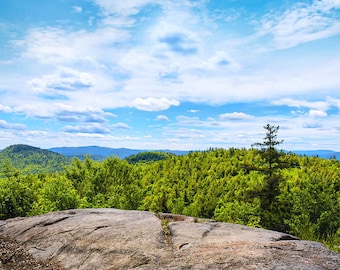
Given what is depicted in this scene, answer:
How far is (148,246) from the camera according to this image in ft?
23.4

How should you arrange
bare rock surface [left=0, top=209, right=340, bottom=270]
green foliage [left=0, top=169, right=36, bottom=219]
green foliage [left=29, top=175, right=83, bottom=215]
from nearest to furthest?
bare rock surface [left=0, top=209, right=340, bottom=270] < green foliage [left=0, top=169, right=36, bottom=219] < green foliage [left=29, top=175, right=83, bottom=215]

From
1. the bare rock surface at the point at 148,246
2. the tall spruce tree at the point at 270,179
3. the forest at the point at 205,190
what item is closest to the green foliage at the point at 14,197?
the forest at the point at 205,190

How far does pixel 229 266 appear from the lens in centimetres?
579

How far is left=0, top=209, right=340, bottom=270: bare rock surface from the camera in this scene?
6105 mm

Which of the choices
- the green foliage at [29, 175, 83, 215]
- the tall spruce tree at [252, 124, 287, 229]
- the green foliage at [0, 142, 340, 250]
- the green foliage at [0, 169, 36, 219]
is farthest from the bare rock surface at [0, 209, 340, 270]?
the tall spruce tree at [252, 124, 287, 229]

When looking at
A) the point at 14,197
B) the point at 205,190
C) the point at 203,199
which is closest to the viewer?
the point at 14,197

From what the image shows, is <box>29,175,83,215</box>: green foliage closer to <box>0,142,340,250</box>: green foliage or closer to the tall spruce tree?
<box>0,142,340,250</box>: green foliage

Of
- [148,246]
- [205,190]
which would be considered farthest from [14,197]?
[205,190]

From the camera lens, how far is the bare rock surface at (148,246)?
20.0ft

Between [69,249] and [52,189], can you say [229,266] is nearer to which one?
[69,249]

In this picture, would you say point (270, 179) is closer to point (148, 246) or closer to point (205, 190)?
point (148, 246)

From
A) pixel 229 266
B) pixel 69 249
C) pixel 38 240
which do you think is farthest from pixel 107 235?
pixel 229 266

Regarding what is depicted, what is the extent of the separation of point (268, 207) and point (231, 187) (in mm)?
68262

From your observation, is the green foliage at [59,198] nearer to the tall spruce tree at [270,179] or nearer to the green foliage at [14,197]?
the green foliage at [14,197]
